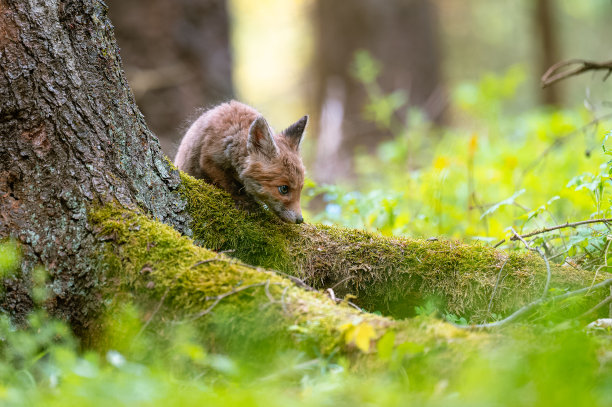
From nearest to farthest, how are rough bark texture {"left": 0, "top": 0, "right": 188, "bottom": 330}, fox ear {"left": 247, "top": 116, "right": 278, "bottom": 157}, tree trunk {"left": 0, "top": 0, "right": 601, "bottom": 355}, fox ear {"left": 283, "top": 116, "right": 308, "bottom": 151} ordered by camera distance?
tree trunk {"left": 0, "top": 0, "right": 601, "bottom": 355}
rough bark texture {"left": 0, "top": 0, "right": 188, "bottom": 330}
fox ear {"left": 247, "top": 116, "right": 278, "bottom": 157}
fox ear {"left": 283, "top": 116, "right": 308, "bottom": 151}

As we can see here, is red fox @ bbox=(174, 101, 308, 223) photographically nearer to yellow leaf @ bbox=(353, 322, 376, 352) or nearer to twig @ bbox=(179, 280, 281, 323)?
twig @ bbox=(179, 280, 281, 323)

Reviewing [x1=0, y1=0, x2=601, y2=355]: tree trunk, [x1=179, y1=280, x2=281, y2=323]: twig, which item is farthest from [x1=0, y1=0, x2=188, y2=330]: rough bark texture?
[x1=179, y1=280, x2=281, y2=323]: twig

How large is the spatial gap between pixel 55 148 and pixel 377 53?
1097 cm

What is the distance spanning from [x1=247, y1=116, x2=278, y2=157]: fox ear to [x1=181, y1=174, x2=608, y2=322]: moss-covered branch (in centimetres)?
86

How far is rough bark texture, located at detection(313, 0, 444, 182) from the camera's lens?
13.1 metres

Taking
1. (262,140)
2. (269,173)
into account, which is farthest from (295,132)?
(269,173)

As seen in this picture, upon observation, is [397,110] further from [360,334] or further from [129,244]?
[360,334]

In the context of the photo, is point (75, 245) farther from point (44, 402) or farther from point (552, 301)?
point (552, 301)

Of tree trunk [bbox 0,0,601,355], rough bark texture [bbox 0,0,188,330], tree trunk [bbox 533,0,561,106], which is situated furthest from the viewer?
tree trunk [bbox 533,0,561,106]

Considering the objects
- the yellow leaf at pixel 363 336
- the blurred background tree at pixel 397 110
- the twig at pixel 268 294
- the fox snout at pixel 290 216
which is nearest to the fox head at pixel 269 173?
the fox snout at pixel 290 216

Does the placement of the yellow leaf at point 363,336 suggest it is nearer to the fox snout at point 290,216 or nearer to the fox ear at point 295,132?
the fox snout at point 290,216

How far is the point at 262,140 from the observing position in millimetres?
4750

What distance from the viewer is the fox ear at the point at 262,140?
4668 mm

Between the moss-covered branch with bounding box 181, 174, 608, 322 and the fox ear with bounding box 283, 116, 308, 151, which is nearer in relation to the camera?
the moss-covered branch with bounding box 181, 174, 608, 322
